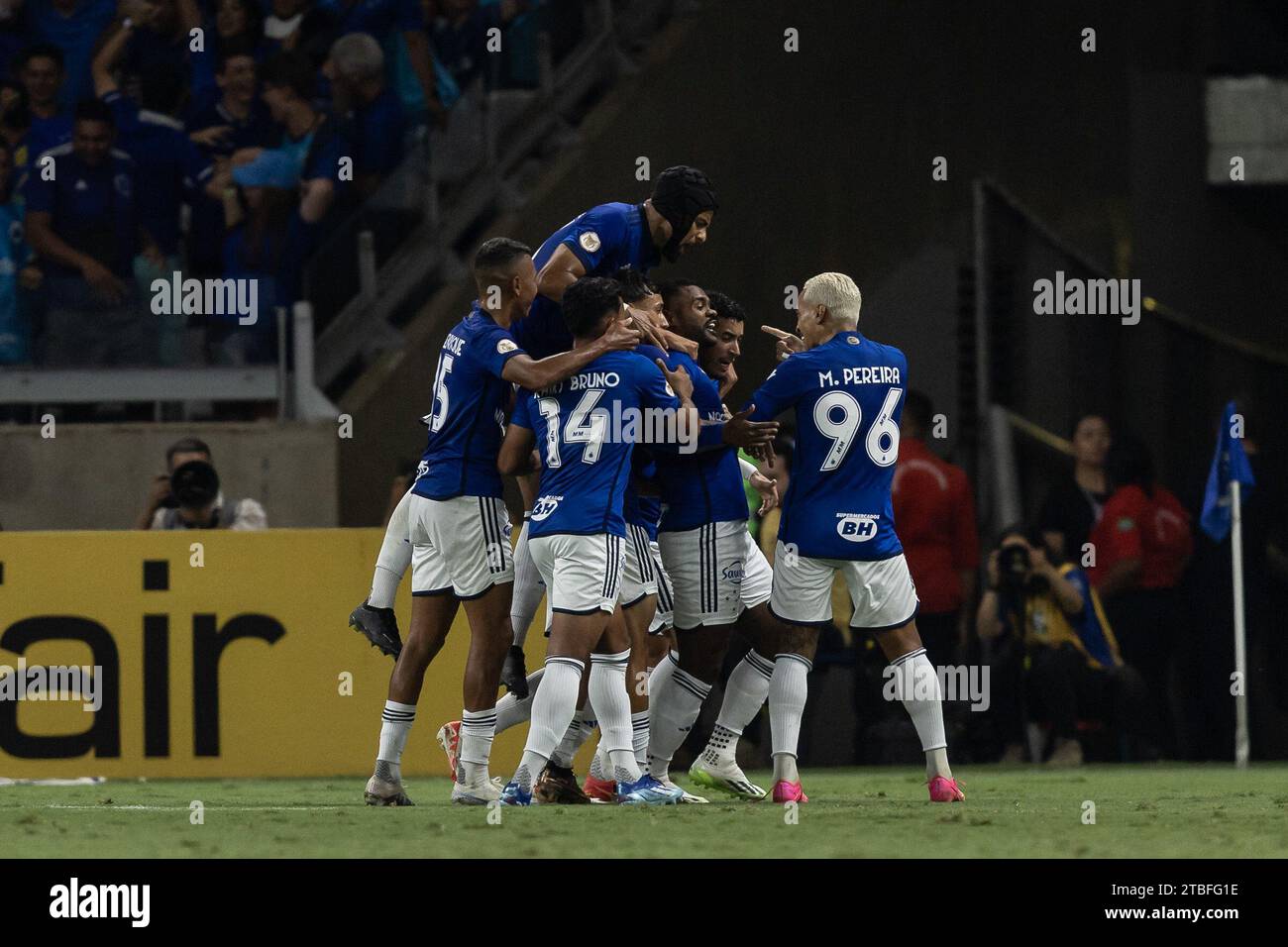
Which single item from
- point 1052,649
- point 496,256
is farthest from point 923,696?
point 1052,649

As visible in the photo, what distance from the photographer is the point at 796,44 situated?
16312 mm

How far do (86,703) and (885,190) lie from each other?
6.90m

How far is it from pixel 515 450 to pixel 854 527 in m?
1.41

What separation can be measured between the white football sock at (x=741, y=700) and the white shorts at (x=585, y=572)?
3.97 feet

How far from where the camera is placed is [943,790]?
30.2 feet

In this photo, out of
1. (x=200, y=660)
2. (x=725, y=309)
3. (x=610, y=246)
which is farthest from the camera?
(x=200, y=660)

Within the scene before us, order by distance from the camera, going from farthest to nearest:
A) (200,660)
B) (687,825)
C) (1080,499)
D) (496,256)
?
(1080,499)
(200,660)
(496,256)
(687,825)

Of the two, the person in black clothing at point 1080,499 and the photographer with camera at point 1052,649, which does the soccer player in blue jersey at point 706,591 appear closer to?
the photographer with camera at point 1052,649

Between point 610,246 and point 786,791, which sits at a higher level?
point 610,246

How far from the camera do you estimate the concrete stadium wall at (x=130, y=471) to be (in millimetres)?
14477

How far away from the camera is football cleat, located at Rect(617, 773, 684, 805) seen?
9055 millimetres

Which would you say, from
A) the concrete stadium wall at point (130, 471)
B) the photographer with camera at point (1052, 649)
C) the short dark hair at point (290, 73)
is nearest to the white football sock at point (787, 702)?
the photographer with camera at point (1052, 649)

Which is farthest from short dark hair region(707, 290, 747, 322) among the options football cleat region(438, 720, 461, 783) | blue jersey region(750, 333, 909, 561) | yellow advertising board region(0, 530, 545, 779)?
yellow advertising board region(0, 530, 545, 779)

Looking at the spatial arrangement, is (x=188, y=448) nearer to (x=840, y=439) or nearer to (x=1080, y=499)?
(x=1080, y=499)
